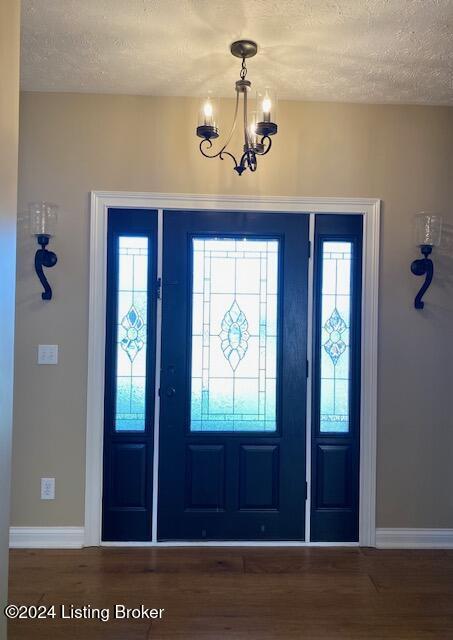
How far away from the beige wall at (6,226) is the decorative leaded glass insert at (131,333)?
1227mm

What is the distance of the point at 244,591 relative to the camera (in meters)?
2.27

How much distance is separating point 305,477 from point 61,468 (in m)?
1.50

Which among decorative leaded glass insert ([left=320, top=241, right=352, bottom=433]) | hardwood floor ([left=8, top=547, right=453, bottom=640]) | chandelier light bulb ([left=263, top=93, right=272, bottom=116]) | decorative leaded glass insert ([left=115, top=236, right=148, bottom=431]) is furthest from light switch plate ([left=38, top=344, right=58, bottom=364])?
chandelier light bulb ([left=263, top=93, right=272, bottom=116])

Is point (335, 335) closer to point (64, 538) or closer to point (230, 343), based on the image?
point (230, 343)

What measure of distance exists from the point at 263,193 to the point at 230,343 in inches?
37.5

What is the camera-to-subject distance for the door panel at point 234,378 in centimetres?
273

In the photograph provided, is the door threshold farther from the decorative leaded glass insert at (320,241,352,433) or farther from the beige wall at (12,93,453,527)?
the decorative leaded glass insert at (320,241,352,433)

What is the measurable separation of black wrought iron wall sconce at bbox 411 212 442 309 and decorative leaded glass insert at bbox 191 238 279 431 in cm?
96

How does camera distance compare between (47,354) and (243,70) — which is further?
(47,354)

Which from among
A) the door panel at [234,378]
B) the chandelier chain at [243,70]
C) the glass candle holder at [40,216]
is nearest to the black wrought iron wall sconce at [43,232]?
the glass candle holder at [40,216]

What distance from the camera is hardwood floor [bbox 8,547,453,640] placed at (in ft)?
6.56

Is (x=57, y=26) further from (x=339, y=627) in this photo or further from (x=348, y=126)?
(x=339, y=627)

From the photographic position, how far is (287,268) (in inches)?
108

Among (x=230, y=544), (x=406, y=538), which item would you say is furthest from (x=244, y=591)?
(x=406, y=538)
